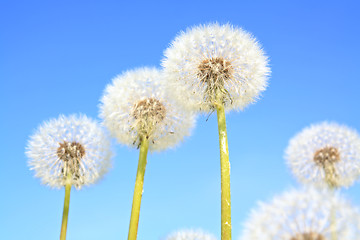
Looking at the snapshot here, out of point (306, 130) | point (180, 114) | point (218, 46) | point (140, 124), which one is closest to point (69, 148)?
point (140, 124)

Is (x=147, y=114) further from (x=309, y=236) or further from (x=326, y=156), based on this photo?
(x=309, y=236)

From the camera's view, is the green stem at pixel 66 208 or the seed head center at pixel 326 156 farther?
the green stem at pixel 66 208

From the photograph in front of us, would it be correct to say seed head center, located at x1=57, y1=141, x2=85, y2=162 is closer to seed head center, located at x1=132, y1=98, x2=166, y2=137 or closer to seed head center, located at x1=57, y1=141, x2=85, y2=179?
seed head center, located at x1=57, y1=141, x2=85, y2=179

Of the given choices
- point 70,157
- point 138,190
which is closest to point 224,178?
point 138,190

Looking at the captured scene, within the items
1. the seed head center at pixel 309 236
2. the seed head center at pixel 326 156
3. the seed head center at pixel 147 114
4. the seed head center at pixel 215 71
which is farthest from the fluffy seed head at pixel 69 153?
the seed head center at pixel 309 236

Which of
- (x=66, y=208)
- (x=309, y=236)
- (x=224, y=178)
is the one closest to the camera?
(x=309, y=236)

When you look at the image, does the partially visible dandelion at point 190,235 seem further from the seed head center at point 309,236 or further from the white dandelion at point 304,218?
the seed head center at point 309,236

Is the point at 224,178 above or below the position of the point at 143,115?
below
